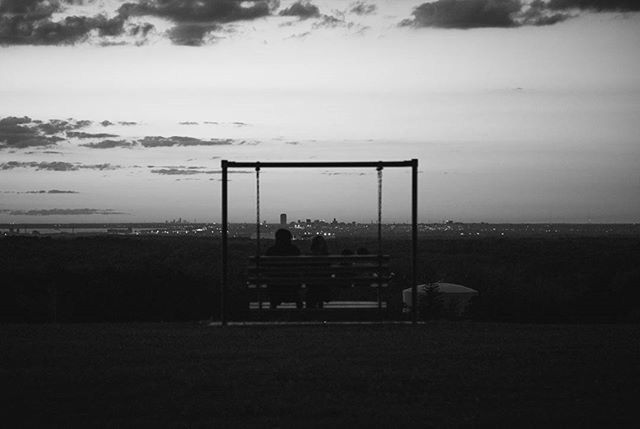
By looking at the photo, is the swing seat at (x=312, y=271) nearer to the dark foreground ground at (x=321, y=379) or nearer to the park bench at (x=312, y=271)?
the park bench at (x=312, y=271)

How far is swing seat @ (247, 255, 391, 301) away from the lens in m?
15.7

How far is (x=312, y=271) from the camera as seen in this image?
15.8 metres

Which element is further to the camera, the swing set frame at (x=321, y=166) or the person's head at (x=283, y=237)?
the person's head at (x=283, y=237)

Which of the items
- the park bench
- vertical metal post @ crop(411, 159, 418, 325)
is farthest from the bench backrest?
vertical metal post @ crop(411, 159, 418, 325)

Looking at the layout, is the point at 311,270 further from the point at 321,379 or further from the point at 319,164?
the point at 321,379

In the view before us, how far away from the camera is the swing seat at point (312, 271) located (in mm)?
15703

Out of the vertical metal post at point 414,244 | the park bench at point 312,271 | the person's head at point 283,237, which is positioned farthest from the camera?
the person's head at point 283,237

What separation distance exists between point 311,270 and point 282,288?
68cm

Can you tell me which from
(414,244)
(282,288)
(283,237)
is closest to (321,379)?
(282,288)

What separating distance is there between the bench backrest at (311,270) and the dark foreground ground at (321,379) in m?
2.00

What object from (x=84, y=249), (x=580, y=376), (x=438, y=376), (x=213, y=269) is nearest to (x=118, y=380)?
(x=438, y=376)

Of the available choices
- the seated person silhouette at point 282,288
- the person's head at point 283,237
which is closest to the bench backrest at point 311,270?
the seated person silhouette at point 282,288

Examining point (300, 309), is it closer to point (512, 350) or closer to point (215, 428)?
point (512, 350)

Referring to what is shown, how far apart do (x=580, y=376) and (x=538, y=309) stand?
705 inches
